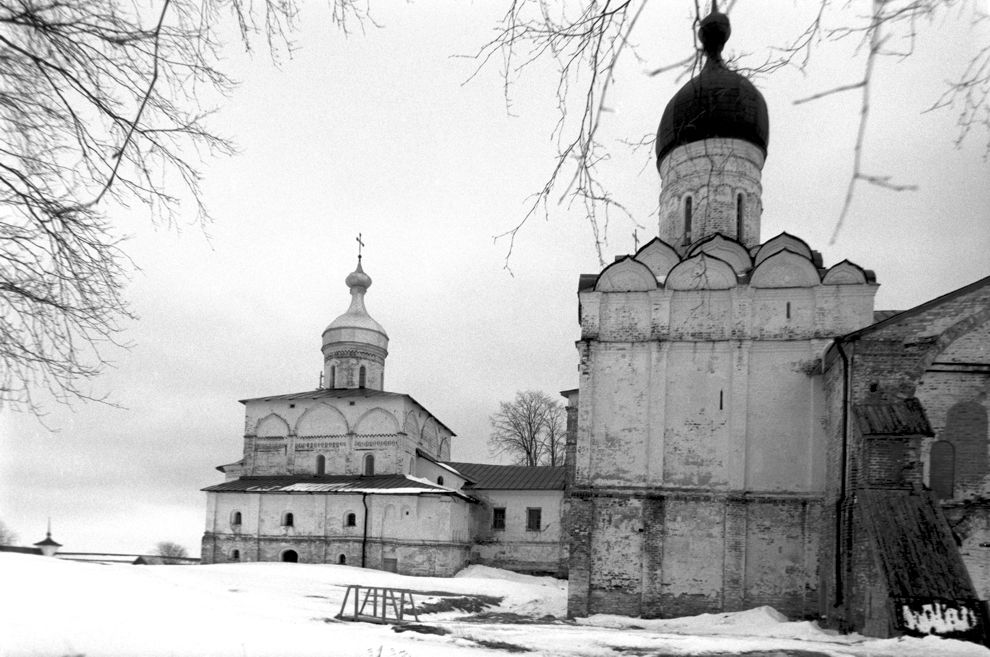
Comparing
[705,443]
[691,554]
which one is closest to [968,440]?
[705,443]

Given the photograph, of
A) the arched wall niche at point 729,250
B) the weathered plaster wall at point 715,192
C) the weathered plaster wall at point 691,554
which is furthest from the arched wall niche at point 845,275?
the weathered plaster wall at point 691,554

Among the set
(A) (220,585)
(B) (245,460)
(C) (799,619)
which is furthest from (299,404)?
(C) (799,619)

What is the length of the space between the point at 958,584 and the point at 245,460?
26.2 m

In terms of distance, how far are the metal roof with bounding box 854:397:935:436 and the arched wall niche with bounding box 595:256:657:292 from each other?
5013mm

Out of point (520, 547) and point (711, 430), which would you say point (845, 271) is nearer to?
point (711, 430)

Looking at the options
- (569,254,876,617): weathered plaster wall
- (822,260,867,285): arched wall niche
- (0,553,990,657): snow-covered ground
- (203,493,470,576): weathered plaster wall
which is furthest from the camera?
(203,493,470,576): weathered plaster wall

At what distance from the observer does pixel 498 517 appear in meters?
32.5

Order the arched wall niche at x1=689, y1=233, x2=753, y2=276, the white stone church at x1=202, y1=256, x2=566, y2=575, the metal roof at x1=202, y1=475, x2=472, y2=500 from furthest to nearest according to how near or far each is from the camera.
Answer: the metal roof at x1=202, y1=475, x2=472, y2=500
the white stone church at x1=202, y1=256, x2=566, y2=575
the arched wall niche at x1=689, y1=233, x2=753, y2=276

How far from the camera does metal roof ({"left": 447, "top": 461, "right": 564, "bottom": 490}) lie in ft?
107

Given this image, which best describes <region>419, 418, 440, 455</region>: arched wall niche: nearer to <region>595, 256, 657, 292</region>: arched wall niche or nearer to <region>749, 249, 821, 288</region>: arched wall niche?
<region>595, 256, 657, 292</region>: arched wall niche

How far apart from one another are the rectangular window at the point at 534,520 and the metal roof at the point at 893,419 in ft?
64.5

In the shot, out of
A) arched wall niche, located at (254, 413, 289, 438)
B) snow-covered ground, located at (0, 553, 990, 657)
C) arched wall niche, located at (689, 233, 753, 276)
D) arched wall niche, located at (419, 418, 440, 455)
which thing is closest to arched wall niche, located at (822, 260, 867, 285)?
arched wall niche, located at (689, 233, 753, 276)

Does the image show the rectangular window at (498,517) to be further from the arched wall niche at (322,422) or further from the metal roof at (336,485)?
the arched wall niche at (322,422)

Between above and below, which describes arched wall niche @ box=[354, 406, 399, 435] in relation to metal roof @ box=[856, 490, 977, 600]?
above
